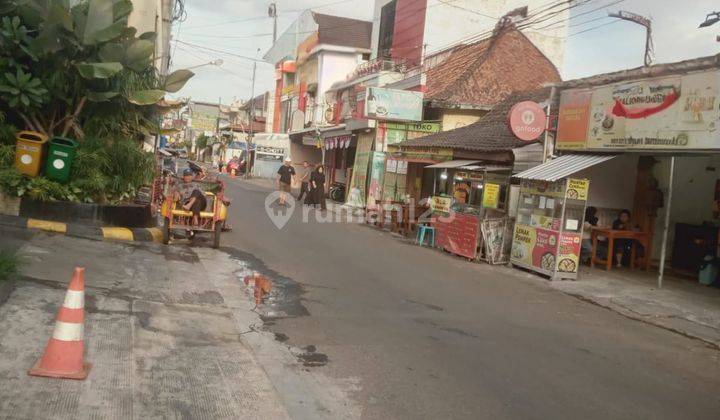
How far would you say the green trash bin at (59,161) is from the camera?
11180mm

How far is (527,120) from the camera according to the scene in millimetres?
14000

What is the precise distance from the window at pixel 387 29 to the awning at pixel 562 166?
2238 cm

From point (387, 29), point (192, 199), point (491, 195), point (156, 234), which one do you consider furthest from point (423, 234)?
point (387, 29)

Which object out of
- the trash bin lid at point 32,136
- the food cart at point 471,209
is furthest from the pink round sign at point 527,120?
the trash bin lid at point 32,136

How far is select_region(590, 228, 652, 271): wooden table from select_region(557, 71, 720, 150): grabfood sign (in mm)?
1952

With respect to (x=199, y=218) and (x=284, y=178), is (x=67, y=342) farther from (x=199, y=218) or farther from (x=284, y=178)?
(x=284, y=178)

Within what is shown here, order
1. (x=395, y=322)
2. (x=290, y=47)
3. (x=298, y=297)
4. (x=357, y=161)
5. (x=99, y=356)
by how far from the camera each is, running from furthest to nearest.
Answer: (x=290, y=47), (x=357, y=161), (x=298, y=297), (x=395, y=322), (x=99, y=356)

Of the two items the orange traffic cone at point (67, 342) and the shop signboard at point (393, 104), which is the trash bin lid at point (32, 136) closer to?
the orange traffic cone at point (67, 342)

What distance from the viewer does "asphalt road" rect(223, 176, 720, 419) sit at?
17.5ft

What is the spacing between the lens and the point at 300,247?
13664mm

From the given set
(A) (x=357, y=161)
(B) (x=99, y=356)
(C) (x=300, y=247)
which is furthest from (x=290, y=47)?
(B) (x=99, y=356)

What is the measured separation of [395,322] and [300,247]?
6197 millimetres

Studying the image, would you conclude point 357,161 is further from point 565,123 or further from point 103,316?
point 103,316

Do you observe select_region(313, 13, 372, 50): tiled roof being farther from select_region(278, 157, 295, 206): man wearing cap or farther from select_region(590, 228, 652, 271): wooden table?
select_region(590, 228, 652, 271): wooden table
